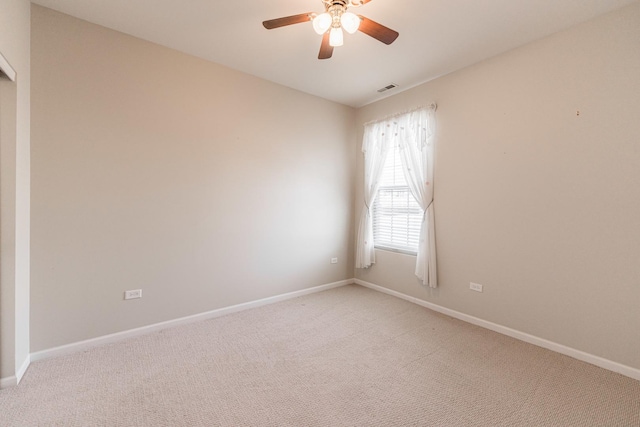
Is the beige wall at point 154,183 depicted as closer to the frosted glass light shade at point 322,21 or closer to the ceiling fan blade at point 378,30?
the frosted glass light shade at point 322,21

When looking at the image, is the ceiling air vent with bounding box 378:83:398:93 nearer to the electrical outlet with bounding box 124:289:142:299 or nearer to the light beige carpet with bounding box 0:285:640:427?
the light beige carpet with bounding box 0:285:640:427

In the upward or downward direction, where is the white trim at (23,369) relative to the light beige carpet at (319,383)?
upward

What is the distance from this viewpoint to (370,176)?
418 centimetres

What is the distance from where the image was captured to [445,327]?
2973mm

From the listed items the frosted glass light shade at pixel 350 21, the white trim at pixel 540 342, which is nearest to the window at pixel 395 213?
the white trim at pixel 540 342

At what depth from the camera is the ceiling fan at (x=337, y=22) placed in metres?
1.79

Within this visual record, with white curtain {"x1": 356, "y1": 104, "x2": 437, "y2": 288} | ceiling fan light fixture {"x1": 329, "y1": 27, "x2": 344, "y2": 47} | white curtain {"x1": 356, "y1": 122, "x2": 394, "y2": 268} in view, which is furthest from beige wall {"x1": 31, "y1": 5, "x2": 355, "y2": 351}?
ceiling fan light fixture {"x1": 329, "y1": 27, "x2": 344, "y2": 47}

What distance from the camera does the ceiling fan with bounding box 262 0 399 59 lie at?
1.79 metres

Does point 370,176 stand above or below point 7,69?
below

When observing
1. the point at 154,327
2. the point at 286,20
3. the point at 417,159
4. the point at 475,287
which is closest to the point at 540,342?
the point at 475,287

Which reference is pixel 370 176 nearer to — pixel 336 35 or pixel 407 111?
pixel 407 111

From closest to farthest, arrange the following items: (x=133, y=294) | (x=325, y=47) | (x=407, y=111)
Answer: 1. (x=325, y=47)
2. (x=133, y=294)
3. (x=407, y=111)

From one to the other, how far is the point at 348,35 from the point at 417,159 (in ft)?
5.51

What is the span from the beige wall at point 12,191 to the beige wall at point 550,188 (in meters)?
3.85
